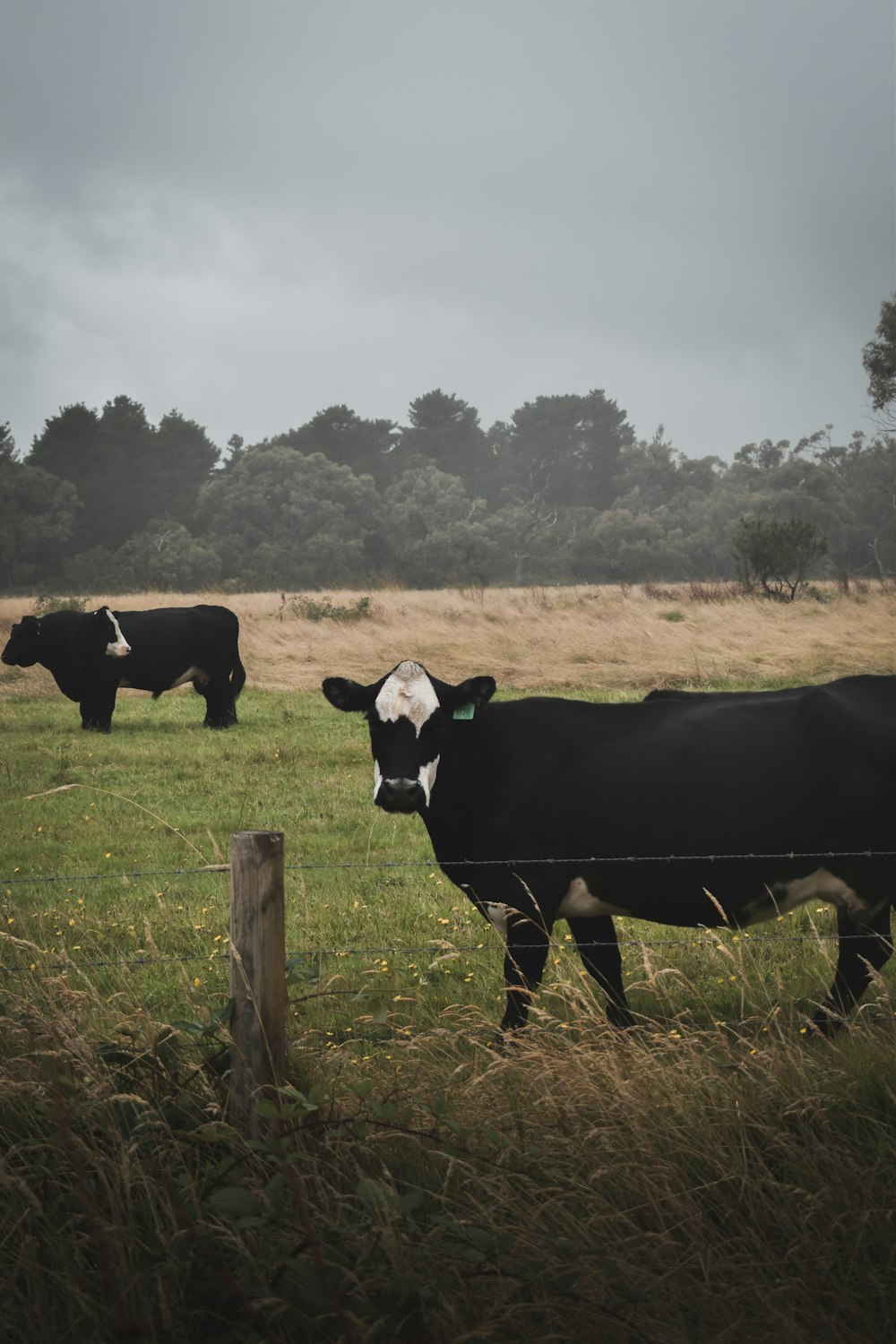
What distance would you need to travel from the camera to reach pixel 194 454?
6819cm

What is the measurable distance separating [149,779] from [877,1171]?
10.0 m

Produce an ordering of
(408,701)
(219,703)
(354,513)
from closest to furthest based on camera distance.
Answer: (408,701) → (219,703) → (354,513)

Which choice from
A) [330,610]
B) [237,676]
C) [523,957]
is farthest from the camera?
[330,610]

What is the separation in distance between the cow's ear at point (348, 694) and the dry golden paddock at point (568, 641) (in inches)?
500

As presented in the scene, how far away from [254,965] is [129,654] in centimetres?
1329

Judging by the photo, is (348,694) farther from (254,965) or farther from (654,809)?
(254,965)

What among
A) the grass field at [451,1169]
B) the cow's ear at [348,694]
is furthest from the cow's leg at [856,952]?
the cow's ear at [348,694]

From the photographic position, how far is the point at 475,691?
5656 mm

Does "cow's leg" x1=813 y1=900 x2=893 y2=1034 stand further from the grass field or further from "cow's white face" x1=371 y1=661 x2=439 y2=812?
"cow's white face" x1=371 y1=661 x2=439 y2=812

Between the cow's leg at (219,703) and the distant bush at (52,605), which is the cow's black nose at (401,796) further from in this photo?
the distant bush at (52,605)

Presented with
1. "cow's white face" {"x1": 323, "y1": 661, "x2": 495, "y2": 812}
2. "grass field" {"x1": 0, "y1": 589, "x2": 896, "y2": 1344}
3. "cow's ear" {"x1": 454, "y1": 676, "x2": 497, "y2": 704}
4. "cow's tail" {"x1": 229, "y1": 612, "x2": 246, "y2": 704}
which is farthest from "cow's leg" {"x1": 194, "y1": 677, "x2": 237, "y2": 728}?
"cow's ear" {"x1": 454, "y1": 676, "x2": 497, "y2": 704}

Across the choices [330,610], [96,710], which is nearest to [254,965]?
[96,710]

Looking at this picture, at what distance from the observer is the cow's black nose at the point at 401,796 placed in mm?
5355

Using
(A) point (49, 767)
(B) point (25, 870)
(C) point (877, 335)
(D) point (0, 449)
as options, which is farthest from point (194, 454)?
(B) point (25, 870)
